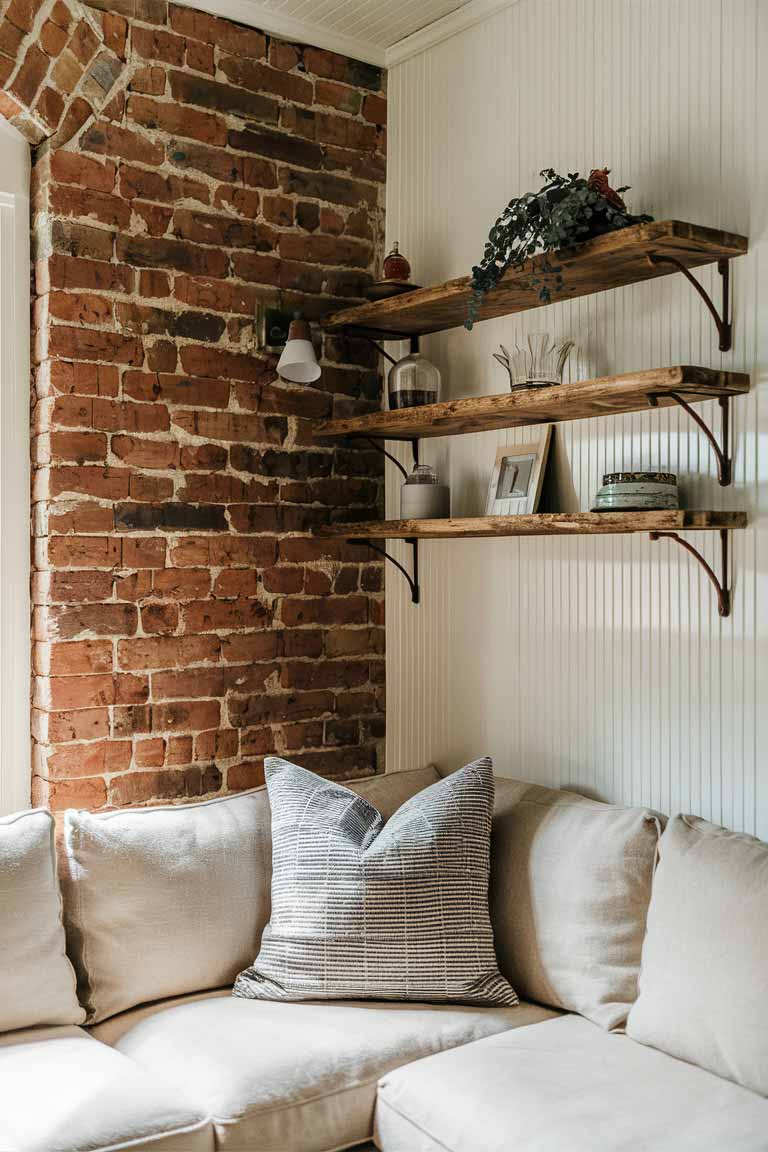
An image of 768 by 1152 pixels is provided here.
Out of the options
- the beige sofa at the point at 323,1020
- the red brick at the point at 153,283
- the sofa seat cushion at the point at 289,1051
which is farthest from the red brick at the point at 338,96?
the sofa seat cushion at the point at 289,1051

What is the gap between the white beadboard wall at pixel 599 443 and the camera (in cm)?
219

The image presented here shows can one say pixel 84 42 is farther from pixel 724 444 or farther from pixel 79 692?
pixel 724 444

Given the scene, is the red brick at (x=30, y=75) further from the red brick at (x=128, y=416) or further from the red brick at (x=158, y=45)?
the red brick at (x=128, y=416)

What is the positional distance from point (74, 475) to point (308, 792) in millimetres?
927

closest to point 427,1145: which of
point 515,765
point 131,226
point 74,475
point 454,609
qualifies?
point 515,765

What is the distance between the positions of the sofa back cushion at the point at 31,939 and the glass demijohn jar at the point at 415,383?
1.38m

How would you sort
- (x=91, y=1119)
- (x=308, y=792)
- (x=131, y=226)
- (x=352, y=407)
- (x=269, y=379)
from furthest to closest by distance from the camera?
(x=352, y=407) → (x=269, y=379) → (x=131, y=226) → (x=308, y=792) → (x=91, y=1119)

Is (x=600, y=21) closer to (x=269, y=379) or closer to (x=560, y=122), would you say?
(x=560, y=122)

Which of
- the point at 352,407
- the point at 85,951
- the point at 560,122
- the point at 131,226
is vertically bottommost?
the point at 85,951

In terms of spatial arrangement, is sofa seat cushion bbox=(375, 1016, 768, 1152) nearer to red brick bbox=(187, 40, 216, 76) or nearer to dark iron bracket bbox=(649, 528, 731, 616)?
dark iron bracket bbox=(649, 528, 731, 616)

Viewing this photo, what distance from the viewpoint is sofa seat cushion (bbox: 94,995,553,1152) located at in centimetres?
187

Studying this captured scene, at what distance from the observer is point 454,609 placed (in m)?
2.92

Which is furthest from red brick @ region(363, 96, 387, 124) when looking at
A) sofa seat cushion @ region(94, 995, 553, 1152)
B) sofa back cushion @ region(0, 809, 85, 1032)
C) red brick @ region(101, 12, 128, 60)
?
sofa seat cushion @ region(94, 995, 553, 1152)

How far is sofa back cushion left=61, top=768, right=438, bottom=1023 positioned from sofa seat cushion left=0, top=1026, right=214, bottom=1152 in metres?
0.24
